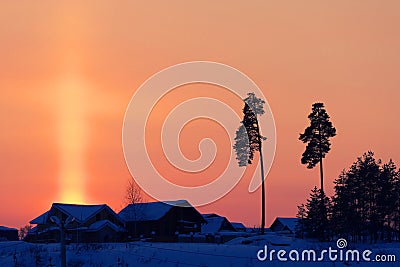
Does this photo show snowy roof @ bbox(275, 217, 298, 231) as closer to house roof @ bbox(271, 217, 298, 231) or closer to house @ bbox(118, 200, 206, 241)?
house roof @ bbox(271, 217, 298, 231)

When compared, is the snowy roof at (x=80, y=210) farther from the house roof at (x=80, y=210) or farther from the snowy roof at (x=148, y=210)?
the snowy roof at (x=148, y=210)

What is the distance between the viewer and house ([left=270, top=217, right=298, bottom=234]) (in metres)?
176

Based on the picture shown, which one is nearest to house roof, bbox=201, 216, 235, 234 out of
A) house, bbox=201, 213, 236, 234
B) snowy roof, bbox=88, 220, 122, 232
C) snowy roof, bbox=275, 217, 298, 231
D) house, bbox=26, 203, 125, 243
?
house, bbox=201, 213, 236, 234

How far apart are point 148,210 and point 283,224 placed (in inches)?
2928

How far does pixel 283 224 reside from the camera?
178m

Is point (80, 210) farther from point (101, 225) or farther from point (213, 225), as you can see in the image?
point (213, 225)

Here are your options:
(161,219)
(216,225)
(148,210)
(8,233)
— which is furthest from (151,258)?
(216,225)

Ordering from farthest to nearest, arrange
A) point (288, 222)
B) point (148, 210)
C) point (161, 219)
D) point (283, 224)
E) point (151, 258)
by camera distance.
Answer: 1. point (288, 222)
2. point (283, 224)
3. point (148, 210)
4. point (161, 219)
5. point (151, 258)

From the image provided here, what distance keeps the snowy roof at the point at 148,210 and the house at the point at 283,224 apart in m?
69.2

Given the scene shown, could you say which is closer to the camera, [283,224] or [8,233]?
[8,233]

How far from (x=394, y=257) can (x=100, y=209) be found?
55755 millimetres

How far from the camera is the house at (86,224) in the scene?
9619 centimetres

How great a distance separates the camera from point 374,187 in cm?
9812

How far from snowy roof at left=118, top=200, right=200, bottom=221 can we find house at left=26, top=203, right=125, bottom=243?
4352 millimetres
